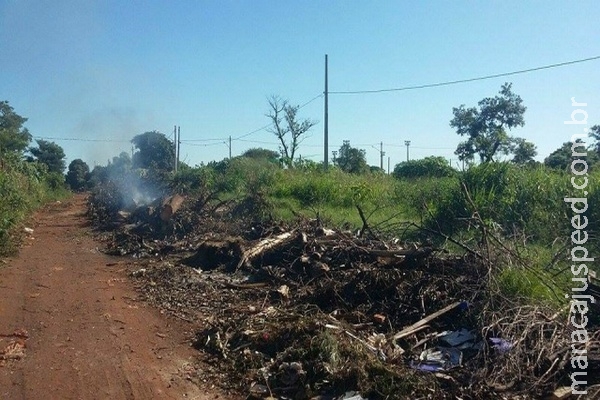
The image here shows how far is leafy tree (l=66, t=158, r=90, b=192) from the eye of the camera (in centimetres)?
4353

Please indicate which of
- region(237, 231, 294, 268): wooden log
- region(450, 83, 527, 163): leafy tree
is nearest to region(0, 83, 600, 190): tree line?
region(450, 83, 527, 163): leafy tree

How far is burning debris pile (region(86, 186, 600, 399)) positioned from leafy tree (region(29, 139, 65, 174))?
4002 centimetres

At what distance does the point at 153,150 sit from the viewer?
113ft

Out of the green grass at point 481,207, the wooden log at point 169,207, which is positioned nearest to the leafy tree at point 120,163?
the green grass at point 481,207

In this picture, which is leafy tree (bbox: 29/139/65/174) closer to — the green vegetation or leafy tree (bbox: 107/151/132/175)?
the green vegetation

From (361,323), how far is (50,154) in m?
45.5

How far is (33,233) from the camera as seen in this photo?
49.0 feet

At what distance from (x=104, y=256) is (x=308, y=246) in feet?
17.5

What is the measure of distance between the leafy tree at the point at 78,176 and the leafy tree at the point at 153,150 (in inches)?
452

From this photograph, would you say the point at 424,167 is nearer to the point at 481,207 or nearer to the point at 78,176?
the point at 481,207

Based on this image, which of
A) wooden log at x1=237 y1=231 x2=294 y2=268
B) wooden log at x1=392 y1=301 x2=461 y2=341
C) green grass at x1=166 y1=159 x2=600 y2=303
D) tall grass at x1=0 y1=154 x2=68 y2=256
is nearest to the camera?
wooden log at x1=392 y1=301 x2=461 y2=341

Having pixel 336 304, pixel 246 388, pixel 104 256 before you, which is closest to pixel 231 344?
pixel 246 388

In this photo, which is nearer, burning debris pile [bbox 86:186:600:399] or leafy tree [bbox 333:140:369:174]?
burning debris pile [bbox 86:186:600:399]

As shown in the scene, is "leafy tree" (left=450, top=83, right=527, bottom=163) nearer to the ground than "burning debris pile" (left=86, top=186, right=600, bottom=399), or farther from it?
farther from it
